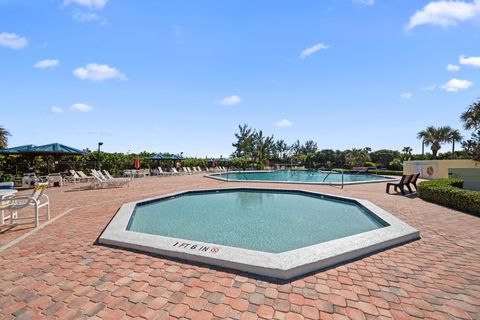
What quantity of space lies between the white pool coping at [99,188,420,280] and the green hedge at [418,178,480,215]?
3736mm

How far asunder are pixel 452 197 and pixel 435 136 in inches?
1315

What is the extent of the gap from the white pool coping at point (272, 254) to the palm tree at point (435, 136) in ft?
123

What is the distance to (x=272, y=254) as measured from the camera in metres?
3.50

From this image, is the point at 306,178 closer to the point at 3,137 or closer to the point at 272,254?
the point at 272,254

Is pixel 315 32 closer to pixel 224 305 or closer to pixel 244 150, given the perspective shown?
pixel 224 305

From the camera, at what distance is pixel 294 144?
240ft

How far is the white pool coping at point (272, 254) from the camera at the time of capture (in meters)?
3.16

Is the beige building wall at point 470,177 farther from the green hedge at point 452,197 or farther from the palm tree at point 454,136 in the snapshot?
the palm tree at point 454,136

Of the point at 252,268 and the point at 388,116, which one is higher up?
the point at 388,116

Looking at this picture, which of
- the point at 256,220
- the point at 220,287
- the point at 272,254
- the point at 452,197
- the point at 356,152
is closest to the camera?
the point at 220,287

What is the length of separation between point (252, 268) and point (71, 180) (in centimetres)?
1767

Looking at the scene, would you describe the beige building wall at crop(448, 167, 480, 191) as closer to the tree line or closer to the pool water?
the tree line

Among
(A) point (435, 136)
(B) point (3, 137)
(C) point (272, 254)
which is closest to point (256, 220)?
(C) point (272, 254)

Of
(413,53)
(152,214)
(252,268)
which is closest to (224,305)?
(252,268)
